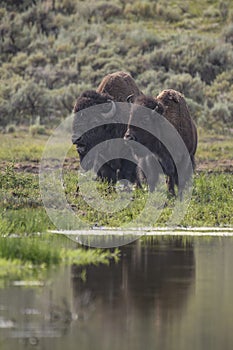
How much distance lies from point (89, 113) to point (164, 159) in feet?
5.13

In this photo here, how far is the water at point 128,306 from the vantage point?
9680 millimetres

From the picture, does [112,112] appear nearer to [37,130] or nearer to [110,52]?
[37,130]

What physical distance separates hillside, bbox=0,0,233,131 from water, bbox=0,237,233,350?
61.8ft

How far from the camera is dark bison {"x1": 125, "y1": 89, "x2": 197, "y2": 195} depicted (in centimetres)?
1975

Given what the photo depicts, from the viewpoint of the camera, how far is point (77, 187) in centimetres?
1952

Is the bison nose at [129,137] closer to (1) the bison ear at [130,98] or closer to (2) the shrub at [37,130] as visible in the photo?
(1) the bison ear at [130,98]

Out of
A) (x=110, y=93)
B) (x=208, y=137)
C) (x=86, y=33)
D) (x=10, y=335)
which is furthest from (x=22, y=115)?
(x=10, y=335)

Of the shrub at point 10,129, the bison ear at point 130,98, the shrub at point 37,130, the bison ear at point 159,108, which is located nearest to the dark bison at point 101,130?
the bison ear at point 130,98

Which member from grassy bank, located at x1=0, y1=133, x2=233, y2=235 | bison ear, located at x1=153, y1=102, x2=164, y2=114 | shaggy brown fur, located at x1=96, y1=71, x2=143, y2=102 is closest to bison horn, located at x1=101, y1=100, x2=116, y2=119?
shaggy brown fur, located at x1=96, y1=71, x2=143, y2=102

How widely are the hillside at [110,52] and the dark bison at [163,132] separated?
38.2 feet

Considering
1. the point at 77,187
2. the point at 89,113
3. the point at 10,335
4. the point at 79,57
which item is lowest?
the point at 10,335

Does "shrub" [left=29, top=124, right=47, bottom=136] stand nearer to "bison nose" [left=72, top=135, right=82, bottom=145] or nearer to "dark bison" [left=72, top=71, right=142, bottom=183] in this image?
"dark bison" [left=72, top=71, right=142, bottom=183]

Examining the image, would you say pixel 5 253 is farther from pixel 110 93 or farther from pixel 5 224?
pixel 110 93

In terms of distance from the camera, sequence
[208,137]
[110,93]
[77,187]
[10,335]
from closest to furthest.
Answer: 1. [10,335]
2. [77,187]
3. [110,93]
4. [208,137]
